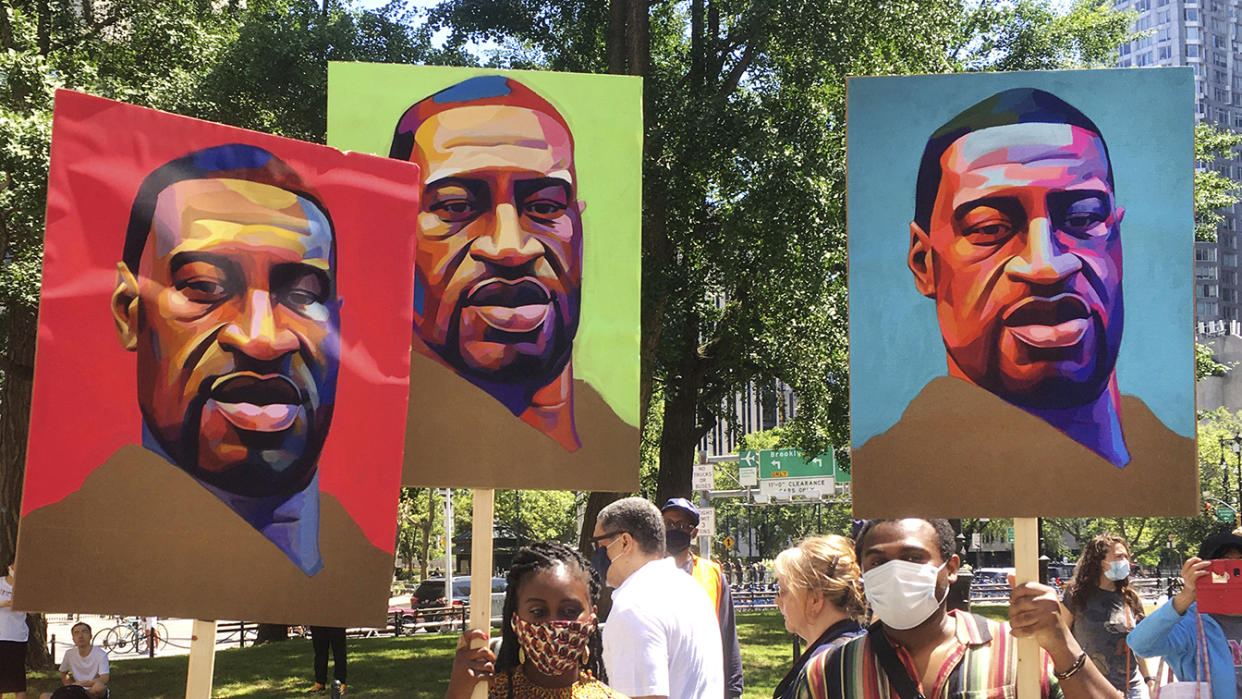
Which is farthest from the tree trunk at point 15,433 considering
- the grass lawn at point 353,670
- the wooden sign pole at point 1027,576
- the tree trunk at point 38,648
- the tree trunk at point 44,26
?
the wooden sign pole at point 1027,576

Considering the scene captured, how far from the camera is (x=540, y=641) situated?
3973mm

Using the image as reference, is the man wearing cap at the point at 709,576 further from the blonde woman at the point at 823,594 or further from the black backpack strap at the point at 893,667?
the black backpack strap at the point at 893,667

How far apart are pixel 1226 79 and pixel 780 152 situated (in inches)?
6639

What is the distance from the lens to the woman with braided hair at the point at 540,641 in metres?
3.95

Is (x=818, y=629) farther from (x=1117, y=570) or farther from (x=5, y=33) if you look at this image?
(x=5, y=33)

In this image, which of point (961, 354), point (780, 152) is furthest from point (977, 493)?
Answer: point (780, 152)

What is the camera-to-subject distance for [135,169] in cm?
401

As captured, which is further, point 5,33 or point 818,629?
point 5,33

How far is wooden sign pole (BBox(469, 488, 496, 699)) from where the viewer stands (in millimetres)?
4082

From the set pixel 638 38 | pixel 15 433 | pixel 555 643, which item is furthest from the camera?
pixel 15 433

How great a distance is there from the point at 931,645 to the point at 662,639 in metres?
1.41

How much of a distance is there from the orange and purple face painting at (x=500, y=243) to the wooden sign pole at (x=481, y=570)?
0.51 metres

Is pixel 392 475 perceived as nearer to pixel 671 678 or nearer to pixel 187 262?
pixel 187 262

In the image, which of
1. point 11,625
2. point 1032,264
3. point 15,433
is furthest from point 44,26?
point 1032,264
